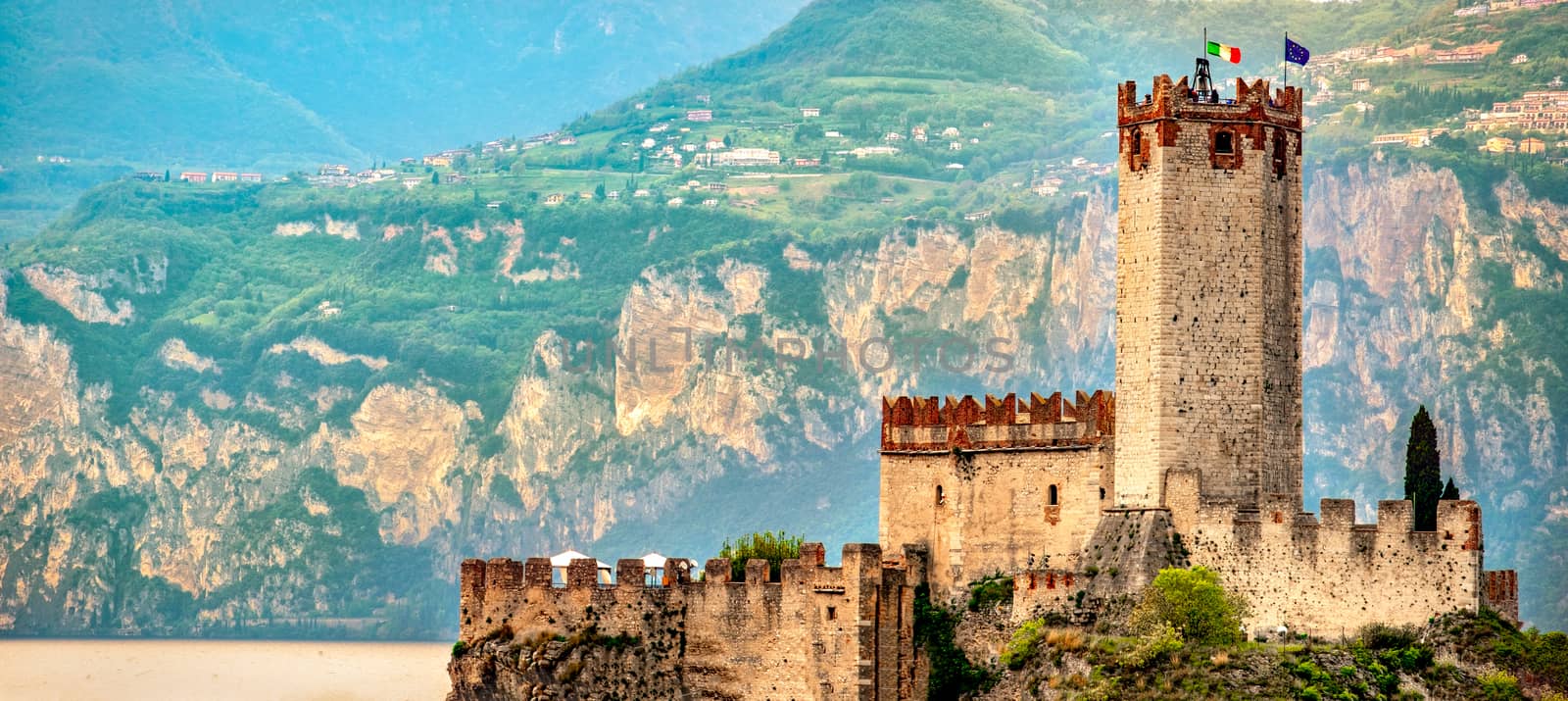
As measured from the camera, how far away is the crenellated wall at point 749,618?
309 ft

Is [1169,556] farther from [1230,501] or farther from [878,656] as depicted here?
[878,656]

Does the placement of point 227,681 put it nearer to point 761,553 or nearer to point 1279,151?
point 761,553

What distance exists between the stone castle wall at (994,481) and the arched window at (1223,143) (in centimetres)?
807

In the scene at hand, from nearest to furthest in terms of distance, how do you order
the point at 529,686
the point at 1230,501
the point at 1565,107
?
the point at 1230,501 → the point at 529,686 → the point at 1565,107

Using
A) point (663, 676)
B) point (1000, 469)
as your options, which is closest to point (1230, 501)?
point (1000, 469)

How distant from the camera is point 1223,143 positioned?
9175cm

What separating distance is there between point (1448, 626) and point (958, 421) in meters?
18.6

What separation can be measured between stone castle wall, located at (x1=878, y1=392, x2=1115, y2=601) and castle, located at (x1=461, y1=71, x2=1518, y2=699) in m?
0.08

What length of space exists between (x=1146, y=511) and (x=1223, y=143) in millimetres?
10802

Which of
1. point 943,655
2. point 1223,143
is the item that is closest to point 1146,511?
point 943,655

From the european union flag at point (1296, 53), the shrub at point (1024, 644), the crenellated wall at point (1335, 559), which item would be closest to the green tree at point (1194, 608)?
the crenellated wall at point (1335, 559)

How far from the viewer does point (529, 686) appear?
96000 millimetres

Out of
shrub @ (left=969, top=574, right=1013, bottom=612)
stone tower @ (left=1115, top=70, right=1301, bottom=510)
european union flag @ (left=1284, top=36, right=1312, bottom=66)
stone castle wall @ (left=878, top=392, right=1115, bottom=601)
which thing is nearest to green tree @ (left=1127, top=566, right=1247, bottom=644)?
stone tower @ (left=1115, top=70, right=1301, bottom=510)

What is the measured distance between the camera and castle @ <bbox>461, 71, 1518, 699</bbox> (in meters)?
87.6
